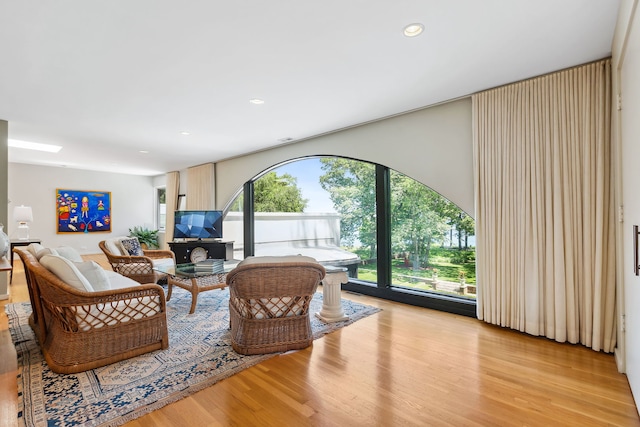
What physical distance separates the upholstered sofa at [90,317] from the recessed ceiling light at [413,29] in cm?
267

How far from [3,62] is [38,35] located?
0.70 m

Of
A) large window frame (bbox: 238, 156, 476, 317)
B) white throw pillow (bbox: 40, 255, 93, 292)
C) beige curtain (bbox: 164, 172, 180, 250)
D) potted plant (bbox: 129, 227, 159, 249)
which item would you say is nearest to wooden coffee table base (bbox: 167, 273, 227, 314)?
white throw pillow (bbox: 40, 255, 93, 292)

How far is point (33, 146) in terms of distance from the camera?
5.47 meters

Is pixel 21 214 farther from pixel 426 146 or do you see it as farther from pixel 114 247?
pixel 426 146

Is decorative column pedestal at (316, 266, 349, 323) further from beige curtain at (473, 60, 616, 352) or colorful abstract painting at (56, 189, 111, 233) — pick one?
colorful abstract painting at (56, 189, 111, 233)

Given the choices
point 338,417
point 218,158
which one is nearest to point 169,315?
point 338,417

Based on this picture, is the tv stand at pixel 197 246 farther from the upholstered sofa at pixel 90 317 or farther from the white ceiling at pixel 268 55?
the upholstered sofa at pixel 90 317

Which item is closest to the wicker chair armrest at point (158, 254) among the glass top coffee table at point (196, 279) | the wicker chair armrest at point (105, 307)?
the glass top coffee table at point (196, 279)

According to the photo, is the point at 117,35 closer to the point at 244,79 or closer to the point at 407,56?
the point at 244,79

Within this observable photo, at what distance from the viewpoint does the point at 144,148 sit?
5609 millimetres

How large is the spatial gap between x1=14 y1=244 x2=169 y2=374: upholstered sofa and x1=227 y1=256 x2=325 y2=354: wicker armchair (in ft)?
2.15

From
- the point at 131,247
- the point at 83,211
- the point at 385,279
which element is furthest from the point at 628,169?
the point at 83,211

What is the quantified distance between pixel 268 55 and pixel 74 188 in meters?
8.36

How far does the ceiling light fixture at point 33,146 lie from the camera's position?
17.0 ft
